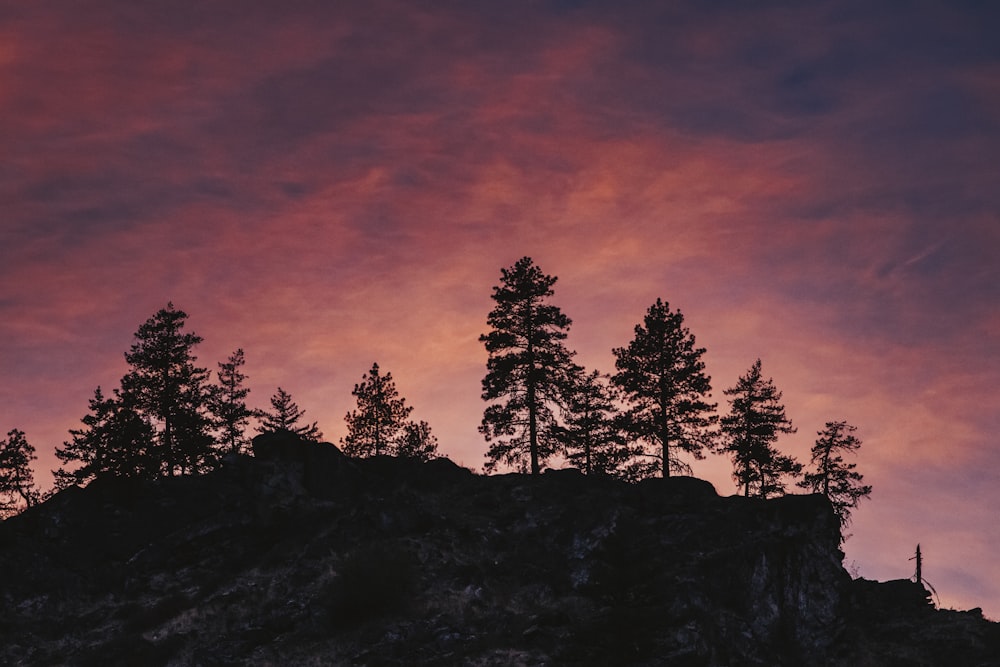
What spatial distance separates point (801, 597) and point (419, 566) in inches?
704

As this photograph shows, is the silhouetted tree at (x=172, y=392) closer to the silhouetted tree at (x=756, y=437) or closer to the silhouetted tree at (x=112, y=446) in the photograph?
the silhouetted tree at (x=112, y=446)

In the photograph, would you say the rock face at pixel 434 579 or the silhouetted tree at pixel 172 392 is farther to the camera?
the silhouetted tree at pixel 172 392

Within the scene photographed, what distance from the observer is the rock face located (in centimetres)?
3259

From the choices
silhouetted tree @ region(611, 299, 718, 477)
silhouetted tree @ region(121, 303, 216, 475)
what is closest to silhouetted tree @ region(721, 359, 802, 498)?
silhouetted tree @ region(611, 299, 718, 477)

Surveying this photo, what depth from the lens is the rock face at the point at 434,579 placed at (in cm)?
3259

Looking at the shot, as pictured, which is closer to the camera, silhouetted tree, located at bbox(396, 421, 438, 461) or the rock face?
the rock face

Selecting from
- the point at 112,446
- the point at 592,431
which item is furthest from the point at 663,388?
the point at 112,446

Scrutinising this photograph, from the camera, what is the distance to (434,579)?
36844 mm

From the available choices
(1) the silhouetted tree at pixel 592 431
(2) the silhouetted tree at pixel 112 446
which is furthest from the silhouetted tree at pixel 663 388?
(2) the silhouetted tree at pixel 112 446

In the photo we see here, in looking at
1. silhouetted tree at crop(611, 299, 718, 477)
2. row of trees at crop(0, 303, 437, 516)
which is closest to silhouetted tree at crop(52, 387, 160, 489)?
row of trees at crop(0, 303, 437, 516)

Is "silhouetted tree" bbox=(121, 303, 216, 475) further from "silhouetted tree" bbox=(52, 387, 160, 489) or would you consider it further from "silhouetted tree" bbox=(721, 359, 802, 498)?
"silhouetted tree" bbox=(721, 359, 802, 498)

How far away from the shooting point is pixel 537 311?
54562 mm

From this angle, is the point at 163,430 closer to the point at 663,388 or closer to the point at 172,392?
the point at 172,392

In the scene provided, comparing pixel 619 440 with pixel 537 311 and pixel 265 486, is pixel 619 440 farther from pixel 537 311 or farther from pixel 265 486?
pixel 265 486
